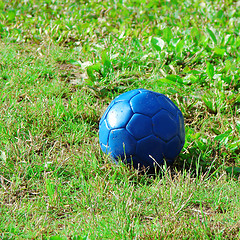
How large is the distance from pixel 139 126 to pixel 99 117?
891mm

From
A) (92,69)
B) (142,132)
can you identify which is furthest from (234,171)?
(92,69)

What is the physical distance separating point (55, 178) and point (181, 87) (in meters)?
1.75

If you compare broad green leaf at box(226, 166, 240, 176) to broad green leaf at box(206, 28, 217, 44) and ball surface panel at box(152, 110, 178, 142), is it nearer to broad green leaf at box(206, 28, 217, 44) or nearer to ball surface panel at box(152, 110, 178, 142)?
ball surface panel at box(152, 110, 178, 142)

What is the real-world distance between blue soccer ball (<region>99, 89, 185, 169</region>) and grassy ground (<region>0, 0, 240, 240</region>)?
11 centimetres

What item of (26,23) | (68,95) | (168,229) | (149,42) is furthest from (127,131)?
(26,23)

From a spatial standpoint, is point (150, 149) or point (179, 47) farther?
point (179, 47)

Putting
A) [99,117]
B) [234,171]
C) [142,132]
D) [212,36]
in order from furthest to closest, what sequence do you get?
[212,36] → [99,117] → [234,171] → [142,132]

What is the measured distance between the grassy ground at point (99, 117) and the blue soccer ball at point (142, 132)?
0.38 feet

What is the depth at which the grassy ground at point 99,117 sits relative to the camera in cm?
223

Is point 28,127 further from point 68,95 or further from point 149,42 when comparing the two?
point 149,42

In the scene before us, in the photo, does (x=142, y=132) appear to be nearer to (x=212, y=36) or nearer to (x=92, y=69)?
(x=92, y=69)

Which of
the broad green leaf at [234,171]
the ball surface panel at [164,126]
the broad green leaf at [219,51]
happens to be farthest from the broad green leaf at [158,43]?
the broad green leaf at [234,171]

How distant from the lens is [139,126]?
254 centimetres

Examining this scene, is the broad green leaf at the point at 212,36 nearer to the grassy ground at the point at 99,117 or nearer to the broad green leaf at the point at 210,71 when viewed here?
the grassy ground at the point at 99,117
